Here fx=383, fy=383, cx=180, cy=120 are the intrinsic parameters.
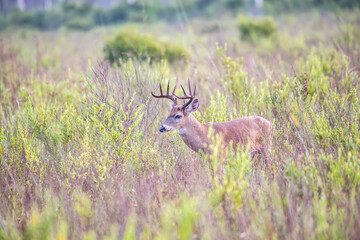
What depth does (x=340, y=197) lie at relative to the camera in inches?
129

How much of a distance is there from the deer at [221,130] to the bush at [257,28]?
450 inches

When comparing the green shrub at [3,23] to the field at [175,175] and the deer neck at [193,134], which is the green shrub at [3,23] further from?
the deer neck at [193,134]

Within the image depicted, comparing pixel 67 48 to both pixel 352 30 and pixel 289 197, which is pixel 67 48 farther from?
pixel 289 197

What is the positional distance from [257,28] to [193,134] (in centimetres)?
1220

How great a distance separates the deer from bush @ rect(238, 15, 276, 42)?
11.4 m

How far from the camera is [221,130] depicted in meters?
4.79

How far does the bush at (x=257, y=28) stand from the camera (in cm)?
1593

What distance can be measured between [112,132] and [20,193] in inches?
45.8

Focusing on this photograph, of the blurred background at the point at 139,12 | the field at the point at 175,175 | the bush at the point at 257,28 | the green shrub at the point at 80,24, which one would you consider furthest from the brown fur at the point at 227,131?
the green shrub at the point at 80,24

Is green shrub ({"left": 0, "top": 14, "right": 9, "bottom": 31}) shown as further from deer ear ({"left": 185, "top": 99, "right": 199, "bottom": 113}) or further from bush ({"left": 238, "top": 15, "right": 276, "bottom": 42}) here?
deer ear ({"left": 185, "top": 99, "right": 199, "bottom": 113})

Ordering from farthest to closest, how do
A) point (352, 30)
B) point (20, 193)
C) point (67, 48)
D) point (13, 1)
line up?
1. point (13, 1)
2. point (67, 48)
3. point (352, 30)
4. point (20, 193)

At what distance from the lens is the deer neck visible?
192 inches

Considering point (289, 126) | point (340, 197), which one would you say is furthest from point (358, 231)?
point (289, 126)

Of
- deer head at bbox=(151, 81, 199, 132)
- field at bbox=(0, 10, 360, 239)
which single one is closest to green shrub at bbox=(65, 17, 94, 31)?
field at bbox=(0, 10, 360, 239)
